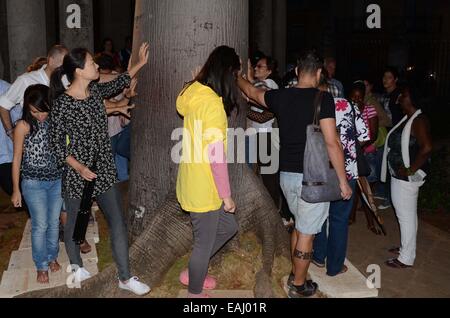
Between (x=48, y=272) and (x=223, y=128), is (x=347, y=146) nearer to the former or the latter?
(x=223, y=128)

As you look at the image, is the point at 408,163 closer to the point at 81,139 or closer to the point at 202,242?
the point at 202,242

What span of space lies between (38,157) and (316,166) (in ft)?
7.42

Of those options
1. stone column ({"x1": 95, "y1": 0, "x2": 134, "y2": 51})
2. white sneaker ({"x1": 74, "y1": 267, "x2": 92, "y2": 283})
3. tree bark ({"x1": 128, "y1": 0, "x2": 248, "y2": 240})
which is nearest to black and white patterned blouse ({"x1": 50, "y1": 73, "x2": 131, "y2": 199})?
tree bark ({"x1": 128, "y1": 0, "x2": 248, "y2": 240})

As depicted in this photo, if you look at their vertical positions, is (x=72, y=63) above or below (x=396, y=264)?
above

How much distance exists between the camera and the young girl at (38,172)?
4.75m

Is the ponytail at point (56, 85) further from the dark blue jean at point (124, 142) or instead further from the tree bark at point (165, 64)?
the dark blue jean at point (124, 142)

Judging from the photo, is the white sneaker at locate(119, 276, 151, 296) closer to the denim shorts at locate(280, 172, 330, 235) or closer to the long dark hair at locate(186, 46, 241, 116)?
the denim shorts at locate(280, 172, 330, 235)

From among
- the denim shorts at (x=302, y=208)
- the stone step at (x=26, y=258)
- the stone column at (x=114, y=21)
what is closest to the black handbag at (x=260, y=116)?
the denim shorts at (x=302, y=208)

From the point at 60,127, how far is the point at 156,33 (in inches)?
46.7

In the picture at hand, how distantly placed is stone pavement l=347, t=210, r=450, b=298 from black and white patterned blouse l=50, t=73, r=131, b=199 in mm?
2559

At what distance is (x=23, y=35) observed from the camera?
10.2 metres

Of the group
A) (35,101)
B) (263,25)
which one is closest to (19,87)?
(35,101)

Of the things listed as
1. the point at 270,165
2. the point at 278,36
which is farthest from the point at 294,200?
the point at 278,36

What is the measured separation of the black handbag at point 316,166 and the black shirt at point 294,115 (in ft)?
0.19
